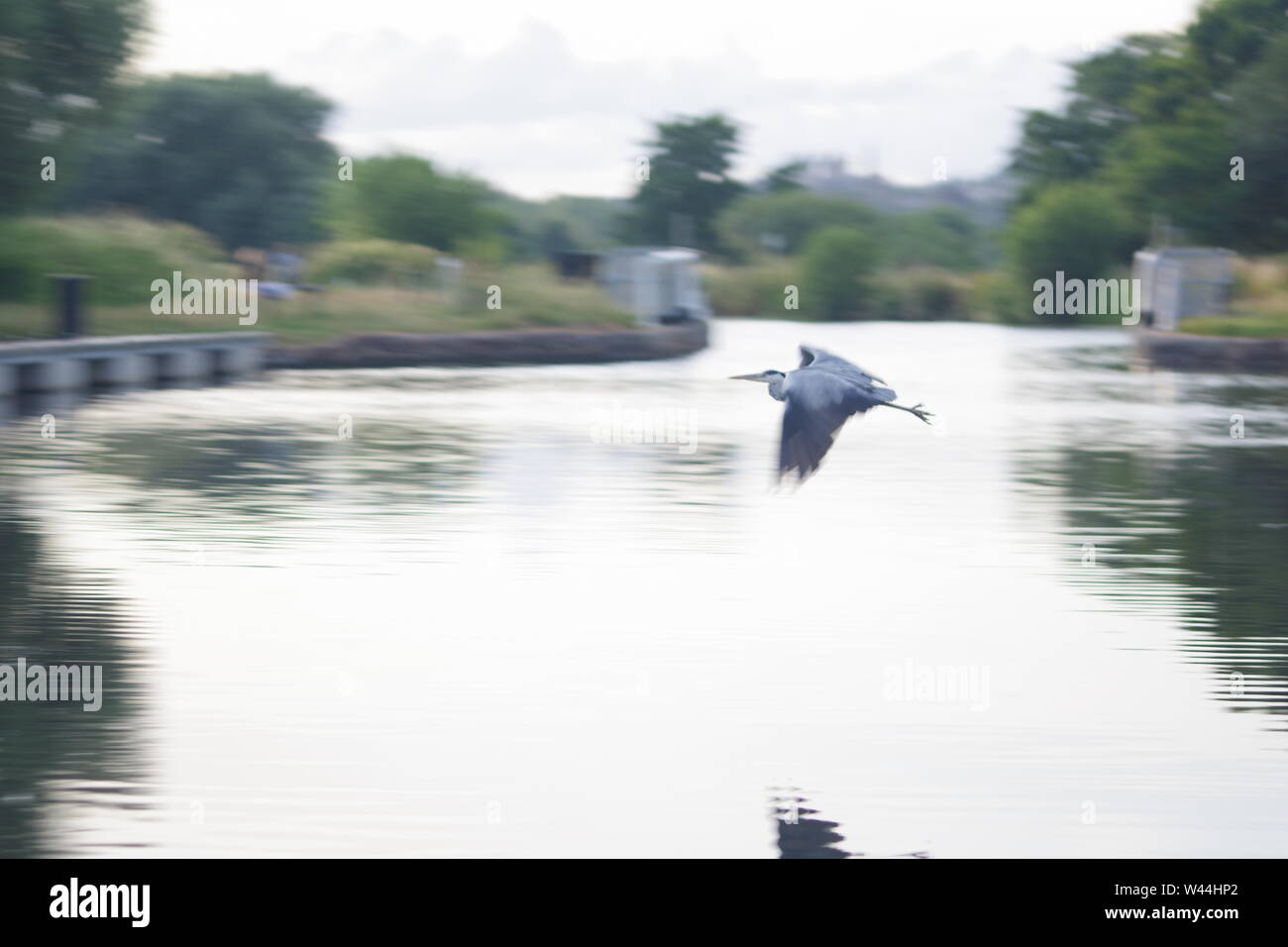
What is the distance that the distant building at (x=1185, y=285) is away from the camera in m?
48.6

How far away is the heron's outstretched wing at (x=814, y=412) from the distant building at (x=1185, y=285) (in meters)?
41.2

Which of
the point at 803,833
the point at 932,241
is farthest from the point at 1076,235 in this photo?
the point at 803,833

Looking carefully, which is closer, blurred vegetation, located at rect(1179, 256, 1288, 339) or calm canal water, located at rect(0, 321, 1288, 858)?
calm canal water, located at rect(0, 321, 1288, 858)

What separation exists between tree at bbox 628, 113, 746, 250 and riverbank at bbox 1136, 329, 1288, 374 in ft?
175

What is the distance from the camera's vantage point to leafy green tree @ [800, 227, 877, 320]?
7550 centimetres

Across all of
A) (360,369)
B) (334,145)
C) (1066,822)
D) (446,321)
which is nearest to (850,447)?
(1066,822)

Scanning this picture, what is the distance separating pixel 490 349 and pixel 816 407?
31.8 metres

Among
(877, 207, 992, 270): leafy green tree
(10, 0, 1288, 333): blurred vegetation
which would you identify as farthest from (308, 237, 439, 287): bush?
(877, 207, 992, 270): leafy green tree

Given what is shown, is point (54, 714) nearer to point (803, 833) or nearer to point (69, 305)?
point (803, 833)

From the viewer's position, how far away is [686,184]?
94.8 metres

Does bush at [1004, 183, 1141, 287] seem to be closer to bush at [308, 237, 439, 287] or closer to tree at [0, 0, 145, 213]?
bush at [308, 237, 439, 287]

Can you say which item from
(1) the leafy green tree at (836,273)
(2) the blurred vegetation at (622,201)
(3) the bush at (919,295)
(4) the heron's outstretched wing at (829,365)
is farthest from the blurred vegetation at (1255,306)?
(4) the heron's outstretched wing at (829,365)

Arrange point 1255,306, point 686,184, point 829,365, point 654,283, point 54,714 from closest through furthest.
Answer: point 54,714, point 829,365, point 1255,306, point 654,283, point 686,184
